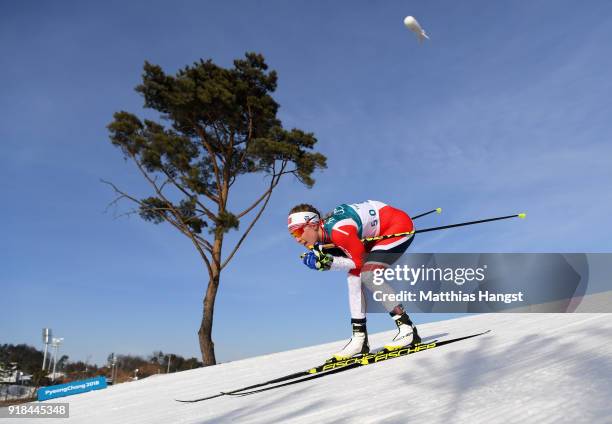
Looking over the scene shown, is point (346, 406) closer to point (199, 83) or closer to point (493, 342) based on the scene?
point (493, 342)

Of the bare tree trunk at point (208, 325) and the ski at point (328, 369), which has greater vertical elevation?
A: the bare tree trunk at point (208, 325)

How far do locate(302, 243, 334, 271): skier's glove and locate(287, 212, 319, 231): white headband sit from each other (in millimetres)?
275

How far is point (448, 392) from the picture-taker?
228cm

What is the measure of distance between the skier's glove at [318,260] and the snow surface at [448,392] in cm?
82

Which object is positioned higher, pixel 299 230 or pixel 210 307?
pixel 210 307

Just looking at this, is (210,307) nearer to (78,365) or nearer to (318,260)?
(318,260)

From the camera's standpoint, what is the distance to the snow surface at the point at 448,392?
74.7 inches

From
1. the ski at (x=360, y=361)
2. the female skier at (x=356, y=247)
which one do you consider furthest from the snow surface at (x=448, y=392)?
the female skier at (x=356, y=247)

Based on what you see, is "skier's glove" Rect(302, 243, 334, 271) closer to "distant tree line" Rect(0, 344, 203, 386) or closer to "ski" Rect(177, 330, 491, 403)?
"ski" Rect(177, 330, 491, 403)

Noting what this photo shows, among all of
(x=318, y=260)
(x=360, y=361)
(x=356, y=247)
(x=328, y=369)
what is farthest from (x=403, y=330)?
(x=318, y=260)

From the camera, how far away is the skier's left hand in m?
3.95

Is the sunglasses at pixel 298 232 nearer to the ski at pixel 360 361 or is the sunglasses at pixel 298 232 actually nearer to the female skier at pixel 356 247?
the female skier at pixel 356 247

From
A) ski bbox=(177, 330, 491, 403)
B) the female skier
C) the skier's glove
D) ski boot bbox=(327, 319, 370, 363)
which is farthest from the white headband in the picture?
ski bbox=(177, 330, 491, 403)

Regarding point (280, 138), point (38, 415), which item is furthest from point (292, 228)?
point (280, 138)
